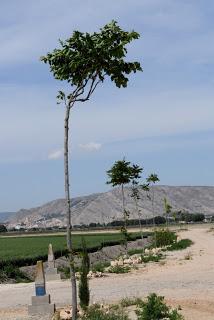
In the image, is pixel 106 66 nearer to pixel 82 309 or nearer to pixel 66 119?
pixel 66 119

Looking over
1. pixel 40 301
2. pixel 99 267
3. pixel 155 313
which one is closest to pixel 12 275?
pixel 99 267

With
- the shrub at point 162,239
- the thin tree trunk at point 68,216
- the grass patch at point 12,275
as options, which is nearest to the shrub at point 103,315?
the thin tree trunk at point 68,216

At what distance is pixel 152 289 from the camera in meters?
23.0

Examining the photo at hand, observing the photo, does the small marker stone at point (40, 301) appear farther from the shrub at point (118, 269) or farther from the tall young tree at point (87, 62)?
the shrub at point (118, 269)

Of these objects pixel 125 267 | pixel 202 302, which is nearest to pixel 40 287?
pixel 202 302

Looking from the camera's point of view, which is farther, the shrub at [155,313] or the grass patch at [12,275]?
the grass patch at [12,275]

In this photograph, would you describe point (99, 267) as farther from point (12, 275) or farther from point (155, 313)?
point (155, 313)

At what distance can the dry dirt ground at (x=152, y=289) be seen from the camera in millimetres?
18234

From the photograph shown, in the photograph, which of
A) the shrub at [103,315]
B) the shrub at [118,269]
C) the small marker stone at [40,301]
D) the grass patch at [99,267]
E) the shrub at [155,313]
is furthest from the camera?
the grass patch at [99,267]

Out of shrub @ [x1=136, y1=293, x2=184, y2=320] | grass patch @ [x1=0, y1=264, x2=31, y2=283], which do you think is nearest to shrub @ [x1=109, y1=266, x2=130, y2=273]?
grass patch @ [x1=0, y1=264, x2=31, y2=283]

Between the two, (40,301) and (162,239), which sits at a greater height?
(162,239)

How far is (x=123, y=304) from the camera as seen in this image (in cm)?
1764

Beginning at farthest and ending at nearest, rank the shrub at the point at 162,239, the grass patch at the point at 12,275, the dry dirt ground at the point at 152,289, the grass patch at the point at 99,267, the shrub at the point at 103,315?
the shrub at the point at 162,239 → the grass patch at the point at 12,275 → the grass patch at the point at 99,267 → the dry dirt ground at the point at 152,289 → the shrub at the point at 103,315

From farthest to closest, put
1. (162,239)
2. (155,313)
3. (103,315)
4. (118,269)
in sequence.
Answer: (162,239), (118,269), (103,315), (155,313)
